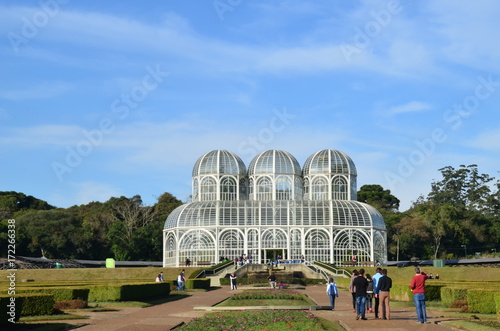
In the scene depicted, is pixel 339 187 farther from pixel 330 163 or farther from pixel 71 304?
pixel 71 304

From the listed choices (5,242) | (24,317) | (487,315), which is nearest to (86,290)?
(24,317)

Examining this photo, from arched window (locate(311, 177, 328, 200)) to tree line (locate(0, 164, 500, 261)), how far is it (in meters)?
21.0

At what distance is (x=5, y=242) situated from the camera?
83.8m

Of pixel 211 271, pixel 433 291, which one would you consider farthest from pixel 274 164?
pixel 433 291

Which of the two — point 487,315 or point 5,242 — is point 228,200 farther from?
point 487,315

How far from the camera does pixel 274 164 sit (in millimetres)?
83625

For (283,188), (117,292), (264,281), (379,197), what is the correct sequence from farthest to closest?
(379,197), (283,188), (264,281), (117,292)

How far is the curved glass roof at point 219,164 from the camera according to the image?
274ft

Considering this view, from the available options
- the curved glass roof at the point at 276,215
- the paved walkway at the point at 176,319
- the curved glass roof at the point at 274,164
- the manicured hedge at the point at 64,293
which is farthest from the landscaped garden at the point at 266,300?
the curved glass roof at the point at 274,164

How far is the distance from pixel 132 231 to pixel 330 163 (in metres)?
34.2

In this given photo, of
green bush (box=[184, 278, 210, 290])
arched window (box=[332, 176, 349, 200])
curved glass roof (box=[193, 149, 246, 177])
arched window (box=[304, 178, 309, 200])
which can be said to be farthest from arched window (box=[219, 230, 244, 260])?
green bush (box=[184, 278, 210, 290])

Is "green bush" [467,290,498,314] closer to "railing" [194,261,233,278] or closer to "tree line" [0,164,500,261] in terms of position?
"railing" [194,261,233,278]

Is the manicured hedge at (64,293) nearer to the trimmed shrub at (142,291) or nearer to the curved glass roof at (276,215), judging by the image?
the trimmed shrub at (142,291)

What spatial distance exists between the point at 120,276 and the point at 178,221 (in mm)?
14964
